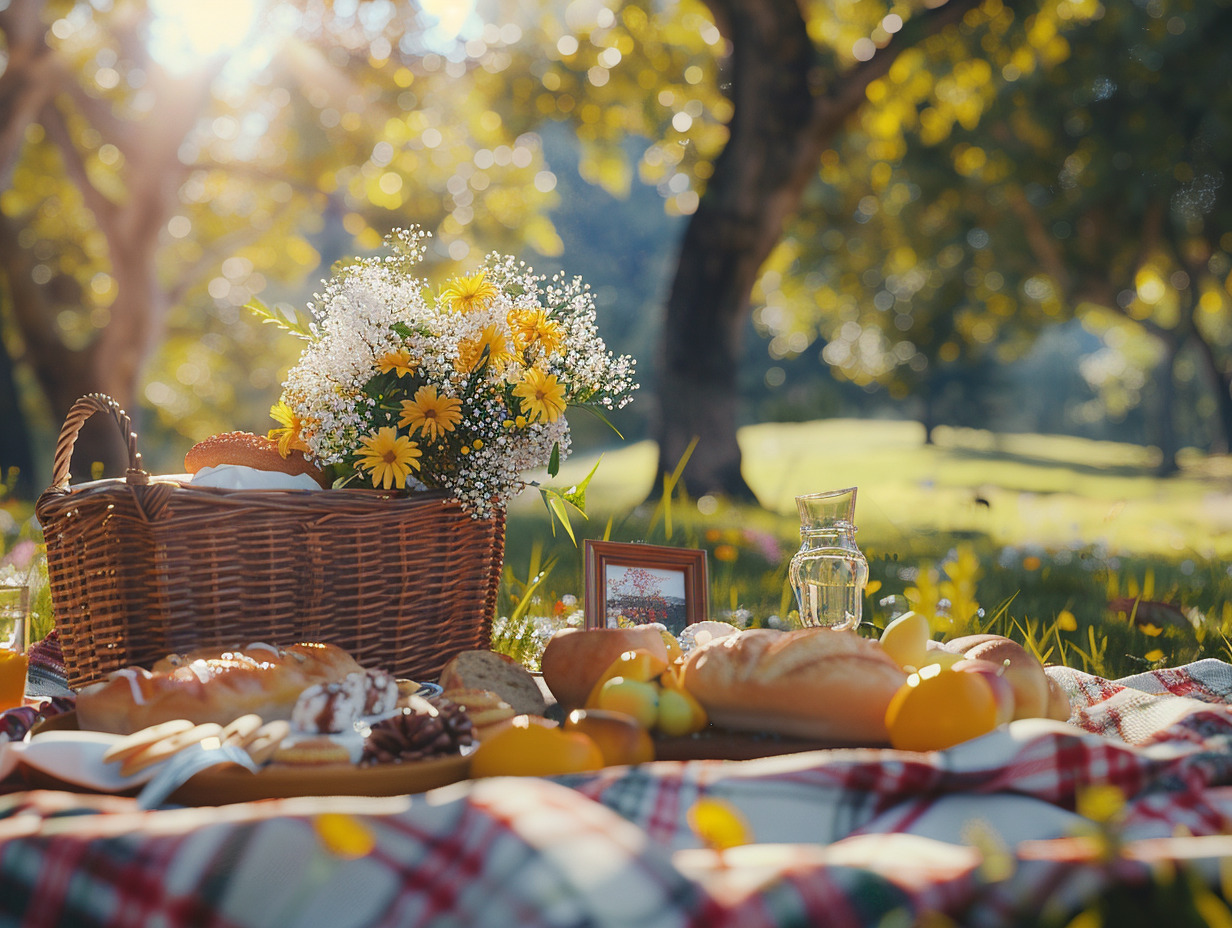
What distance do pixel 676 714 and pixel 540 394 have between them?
74 cm

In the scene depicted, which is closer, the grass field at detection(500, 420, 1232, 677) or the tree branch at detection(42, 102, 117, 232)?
the grass field at detection(500, 420, 1232, 677)

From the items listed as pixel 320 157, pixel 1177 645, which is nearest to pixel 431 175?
pixel 320 157

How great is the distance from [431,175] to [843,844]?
35.9 feet

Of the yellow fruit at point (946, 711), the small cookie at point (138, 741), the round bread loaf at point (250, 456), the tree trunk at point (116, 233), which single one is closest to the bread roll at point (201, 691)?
the small cookie at point (138, 741)

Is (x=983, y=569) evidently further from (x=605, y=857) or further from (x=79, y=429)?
(x=605, y=857)

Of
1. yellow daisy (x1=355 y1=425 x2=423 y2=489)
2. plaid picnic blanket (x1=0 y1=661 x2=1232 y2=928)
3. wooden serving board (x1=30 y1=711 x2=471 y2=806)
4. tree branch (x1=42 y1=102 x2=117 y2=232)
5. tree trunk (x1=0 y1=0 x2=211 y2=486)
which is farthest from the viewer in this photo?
tree branch (x1=42 y1=102 x2=117 y2=232)

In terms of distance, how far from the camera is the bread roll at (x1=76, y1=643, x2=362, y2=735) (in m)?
1.38

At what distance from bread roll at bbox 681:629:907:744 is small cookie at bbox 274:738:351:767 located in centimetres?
58

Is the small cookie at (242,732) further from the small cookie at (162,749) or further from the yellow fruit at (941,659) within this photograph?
the yellow fruit at (941,659)

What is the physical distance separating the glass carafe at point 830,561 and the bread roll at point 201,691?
3.32 ft

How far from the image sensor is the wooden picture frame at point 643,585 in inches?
84.4

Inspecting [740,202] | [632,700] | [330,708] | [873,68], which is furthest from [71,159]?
[632,700]

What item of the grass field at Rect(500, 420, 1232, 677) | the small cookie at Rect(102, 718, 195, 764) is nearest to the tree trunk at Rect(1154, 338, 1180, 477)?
the grass field at Rect(500, 420, 1232, 677)

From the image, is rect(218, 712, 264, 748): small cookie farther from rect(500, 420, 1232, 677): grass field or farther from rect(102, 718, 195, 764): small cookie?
rect(500, 420, 1232, 677): grass field
